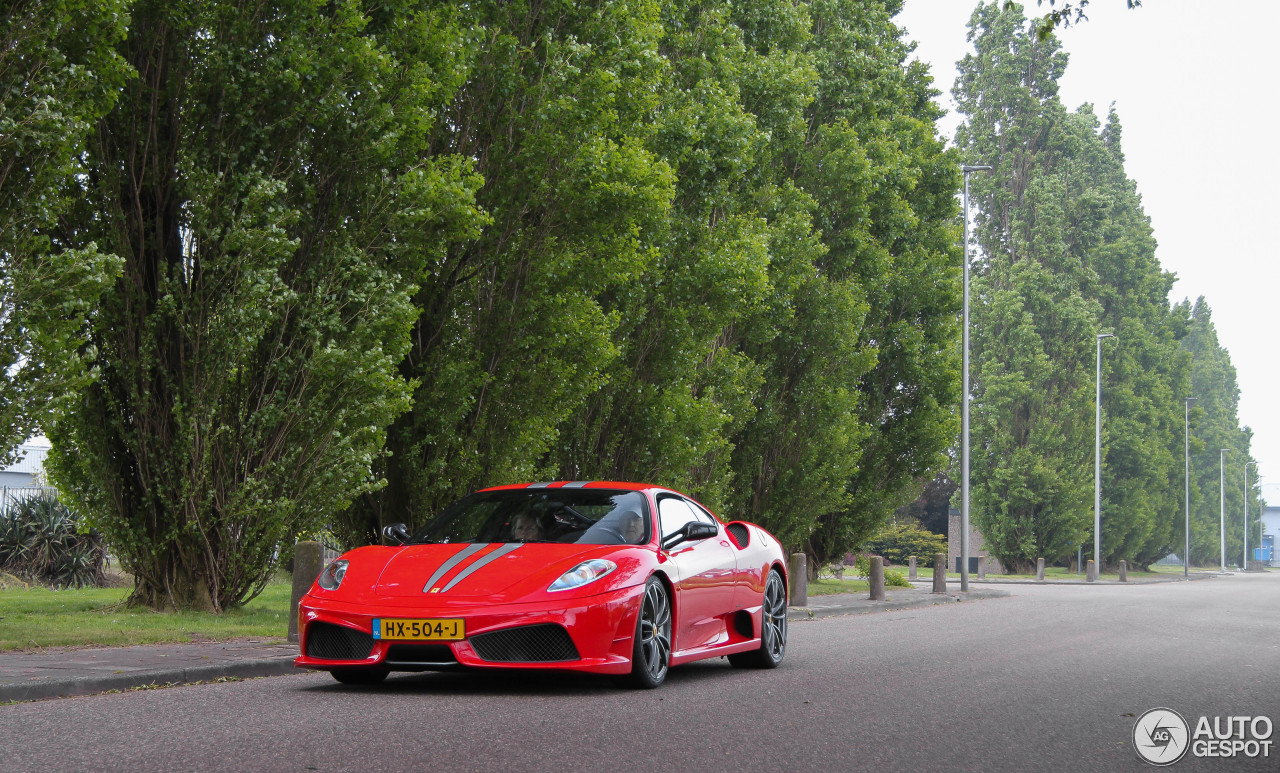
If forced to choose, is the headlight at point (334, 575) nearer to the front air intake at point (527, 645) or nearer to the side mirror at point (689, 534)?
the front air intake at point (527, 645)

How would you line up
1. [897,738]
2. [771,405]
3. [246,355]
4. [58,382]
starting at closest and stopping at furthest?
[897,738] → [58,382] → [246,355] → [771,405]

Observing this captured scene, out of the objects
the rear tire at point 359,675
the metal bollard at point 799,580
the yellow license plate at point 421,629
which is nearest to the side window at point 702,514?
the rear tire at point 359,675

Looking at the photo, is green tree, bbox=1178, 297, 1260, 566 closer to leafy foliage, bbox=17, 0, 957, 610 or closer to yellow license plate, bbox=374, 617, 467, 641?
leafy foliage, bbox=17, 0, 957, 610

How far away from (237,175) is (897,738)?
9.77 m

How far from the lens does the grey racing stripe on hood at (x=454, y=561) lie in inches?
339

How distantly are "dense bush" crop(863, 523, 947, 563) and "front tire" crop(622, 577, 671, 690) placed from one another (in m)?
48.1

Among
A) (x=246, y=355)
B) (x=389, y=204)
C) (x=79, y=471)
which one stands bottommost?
(x=79, y=471)

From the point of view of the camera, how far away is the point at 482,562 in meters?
8.84

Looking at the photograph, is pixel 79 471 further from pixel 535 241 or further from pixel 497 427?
pixel 535 241

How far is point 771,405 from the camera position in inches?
1018

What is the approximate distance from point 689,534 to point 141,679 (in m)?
3.70

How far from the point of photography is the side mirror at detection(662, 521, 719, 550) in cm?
970

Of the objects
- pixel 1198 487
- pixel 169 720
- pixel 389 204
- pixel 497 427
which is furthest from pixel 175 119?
pixel 1198 487

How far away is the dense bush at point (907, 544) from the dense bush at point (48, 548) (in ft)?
129
